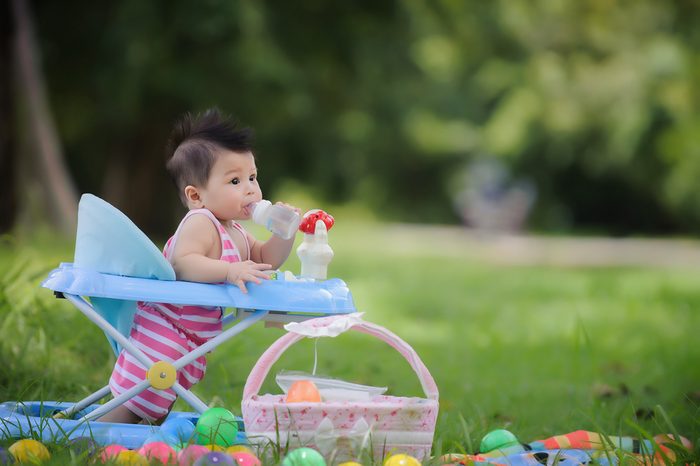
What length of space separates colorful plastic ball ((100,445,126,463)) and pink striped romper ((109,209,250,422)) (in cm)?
34

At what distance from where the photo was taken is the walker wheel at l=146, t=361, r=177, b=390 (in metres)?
2.48

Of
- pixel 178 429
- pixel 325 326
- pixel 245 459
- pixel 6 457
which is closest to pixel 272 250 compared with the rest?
pixel 325 326

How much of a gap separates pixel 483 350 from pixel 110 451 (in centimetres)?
359

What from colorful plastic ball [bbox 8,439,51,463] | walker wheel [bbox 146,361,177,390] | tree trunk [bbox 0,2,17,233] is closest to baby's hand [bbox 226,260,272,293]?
walker wheel [bbox 146,361,177,390]

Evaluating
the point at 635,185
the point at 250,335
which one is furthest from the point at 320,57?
the point at 635,185

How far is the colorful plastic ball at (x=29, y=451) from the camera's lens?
2.24 metres

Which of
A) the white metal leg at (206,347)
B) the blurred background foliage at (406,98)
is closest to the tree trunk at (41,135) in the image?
the blurred background foliage at (406,98)

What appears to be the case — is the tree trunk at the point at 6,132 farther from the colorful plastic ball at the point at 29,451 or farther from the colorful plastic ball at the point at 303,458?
the colorful plastic ball at the point at 303,458

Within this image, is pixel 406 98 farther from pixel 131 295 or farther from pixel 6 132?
pixel 131 295

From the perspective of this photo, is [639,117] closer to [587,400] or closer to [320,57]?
[320,57]

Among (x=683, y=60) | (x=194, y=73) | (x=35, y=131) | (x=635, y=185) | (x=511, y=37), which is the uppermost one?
(x=511, y=37)

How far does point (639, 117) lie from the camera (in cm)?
1939

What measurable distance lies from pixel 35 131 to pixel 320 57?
364cm

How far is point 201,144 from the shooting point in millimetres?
2766
